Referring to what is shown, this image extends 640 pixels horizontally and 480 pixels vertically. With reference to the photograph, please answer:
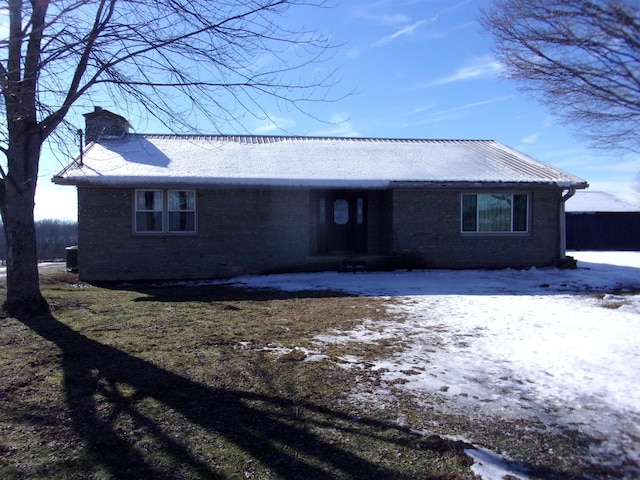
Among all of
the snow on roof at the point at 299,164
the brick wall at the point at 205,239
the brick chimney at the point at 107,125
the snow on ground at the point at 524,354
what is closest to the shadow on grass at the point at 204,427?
the snow on ground at the point at 524,354

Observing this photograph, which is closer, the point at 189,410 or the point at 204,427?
the point at 204,427

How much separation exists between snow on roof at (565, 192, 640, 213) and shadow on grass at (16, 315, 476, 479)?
89.1ft

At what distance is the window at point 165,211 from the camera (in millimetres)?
12977

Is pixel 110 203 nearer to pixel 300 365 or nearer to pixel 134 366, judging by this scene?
pixel 134 366

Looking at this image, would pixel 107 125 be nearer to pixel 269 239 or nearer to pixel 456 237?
pixel 269 239

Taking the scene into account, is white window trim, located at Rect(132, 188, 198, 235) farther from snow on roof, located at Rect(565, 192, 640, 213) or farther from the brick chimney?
snow on roof, located at Rect(565, 192, 640, 213)

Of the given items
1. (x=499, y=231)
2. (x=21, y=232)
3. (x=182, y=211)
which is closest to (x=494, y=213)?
(x=499, y=231)

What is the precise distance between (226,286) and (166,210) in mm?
3075

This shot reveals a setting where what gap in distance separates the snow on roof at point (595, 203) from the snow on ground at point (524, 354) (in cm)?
1828

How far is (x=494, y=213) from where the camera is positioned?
1445 centimetres

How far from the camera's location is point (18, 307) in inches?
280

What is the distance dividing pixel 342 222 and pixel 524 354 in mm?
10286

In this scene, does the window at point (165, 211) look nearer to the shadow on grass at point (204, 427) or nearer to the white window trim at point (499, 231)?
the white window trim at point (499, 231)

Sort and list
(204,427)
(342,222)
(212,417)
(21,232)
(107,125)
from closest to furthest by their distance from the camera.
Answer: (204,427), (212,417), (21,232), (342,222), (107,125)
